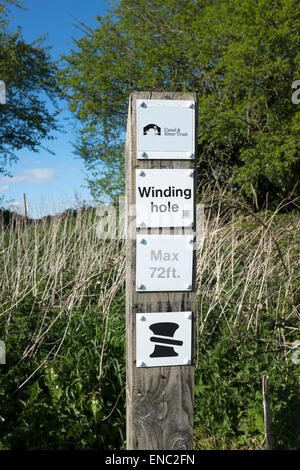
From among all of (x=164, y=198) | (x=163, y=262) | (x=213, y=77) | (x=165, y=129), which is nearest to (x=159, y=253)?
(x=163, y=262)

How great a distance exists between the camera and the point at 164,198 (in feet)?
6.14

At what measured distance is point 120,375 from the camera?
284 centimetres

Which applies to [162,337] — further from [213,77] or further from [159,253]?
[213,77]

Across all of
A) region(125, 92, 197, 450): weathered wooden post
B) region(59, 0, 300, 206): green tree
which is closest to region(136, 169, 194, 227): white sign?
region(125, 92, 197, 450): weathered wooden post

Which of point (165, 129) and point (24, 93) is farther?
point (24, 93)

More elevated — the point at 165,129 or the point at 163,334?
the point at 165,129

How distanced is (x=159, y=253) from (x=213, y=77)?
1091 centimetres

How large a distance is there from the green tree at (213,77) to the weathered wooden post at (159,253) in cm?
650

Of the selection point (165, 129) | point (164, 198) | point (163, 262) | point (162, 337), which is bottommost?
point (162, 337)

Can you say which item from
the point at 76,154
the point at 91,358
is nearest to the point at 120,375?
the point at 91,358

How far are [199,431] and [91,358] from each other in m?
0.90

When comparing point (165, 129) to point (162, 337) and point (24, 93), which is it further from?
point (24, 93)

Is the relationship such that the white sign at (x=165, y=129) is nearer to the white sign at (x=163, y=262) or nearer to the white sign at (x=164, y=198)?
the white sign at (x=164, y=198)
